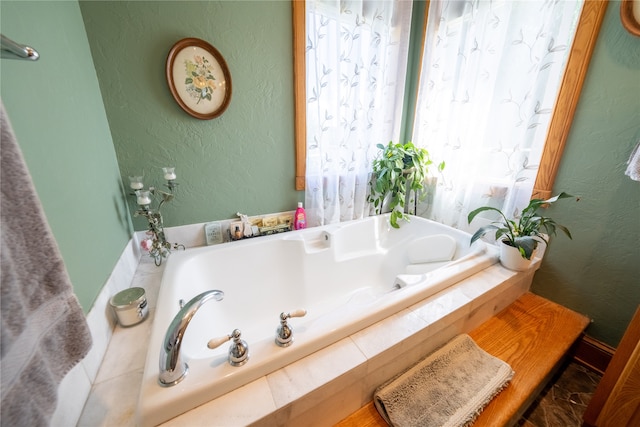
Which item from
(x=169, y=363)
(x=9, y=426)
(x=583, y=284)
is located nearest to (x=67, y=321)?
(x=9, y=426)

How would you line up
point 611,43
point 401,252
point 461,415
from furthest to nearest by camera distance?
1. point 401,252
2. point 611,43
3. point 461,415

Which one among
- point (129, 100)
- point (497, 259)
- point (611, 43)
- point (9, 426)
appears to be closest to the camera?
point (9, 426)

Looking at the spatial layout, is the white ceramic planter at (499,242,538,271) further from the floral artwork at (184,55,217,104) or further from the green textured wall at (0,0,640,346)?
the floral artwork at (184,55,217,104)

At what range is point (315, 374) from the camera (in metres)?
0.67

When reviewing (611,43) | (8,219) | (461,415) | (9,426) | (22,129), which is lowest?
(461,415)

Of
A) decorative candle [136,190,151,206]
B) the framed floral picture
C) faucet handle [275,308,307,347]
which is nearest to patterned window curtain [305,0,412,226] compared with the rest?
the framed floral picture

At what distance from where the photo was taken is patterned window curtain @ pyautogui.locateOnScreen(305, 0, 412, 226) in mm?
1419

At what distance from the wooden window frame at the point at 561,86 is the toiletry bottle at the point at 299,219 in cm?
43

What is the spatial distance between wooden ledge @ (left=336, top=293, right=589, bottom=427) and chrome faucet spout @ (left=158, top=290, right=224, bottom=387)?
54 centimetres

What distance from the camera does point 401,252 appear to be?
5.70 ft

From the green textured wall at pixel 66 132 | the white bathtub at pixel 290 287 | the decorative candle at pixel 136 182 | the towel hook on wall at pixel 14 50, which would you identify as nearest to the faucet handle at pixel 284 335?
the white bathtub at pixel 290 287

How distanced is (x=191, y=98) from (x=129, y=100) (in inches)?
10.8

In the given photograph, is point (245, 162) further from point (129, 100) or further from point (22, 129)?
point (22, 129)

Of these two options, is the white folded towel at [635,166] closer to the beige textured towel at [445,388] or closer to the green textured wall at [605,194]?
the green textured wall at [605,194]
